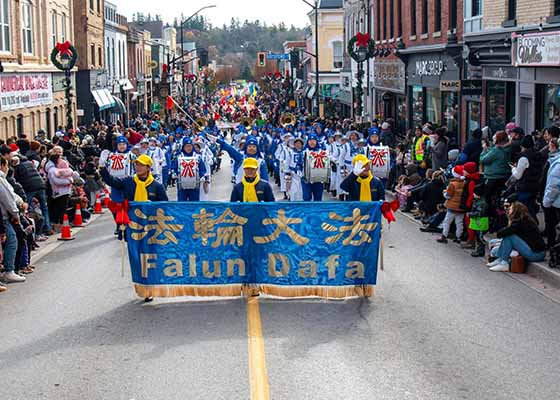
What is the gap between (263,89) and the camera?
421 ft

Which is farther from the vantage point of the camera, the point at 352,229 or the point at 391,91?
the point at 391,91

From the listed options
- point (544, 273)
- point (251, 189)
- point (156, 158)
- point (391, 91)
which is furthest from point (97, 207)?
point (391, 91)

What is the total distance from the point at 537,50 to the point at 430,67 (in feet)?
39.6

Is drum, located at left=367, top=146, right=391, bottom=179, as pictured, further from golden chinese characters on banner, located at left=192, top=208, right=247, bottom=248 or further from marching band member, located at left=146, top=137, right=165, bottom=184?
golden chinese characters on banner, located at left=192, top=208, right=247, bottom=248

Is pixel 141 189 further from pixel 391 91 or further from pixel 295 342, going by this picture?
pixel 391 91

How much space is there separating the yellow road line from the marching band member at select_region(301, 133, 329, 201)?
8.66 m

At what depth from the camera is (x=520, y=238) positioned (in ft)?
44.5

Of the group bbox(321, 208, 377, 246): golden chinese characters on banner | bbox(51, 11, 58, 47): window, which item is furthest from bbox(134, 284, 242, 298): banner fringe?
bbox(51, 11, 58, 47): window

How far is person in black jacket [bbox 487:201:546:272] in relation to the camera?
13.3 m

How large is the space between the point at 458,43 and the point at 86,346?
2135 cm

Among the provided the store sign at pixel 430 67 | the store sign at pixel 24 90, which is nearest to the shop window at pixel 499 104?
the store sign at pixel 430 67

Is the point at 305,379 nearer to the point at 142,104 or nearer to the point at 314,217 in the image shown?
the point at 314,217

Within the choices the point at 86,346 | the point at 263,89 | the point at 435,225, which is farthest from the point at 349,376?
the point at 263,89

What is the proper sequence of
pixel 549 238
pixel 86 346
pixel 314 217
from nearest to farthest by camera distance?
pixel 86 346
pixel 314 217
pixel 549 238
